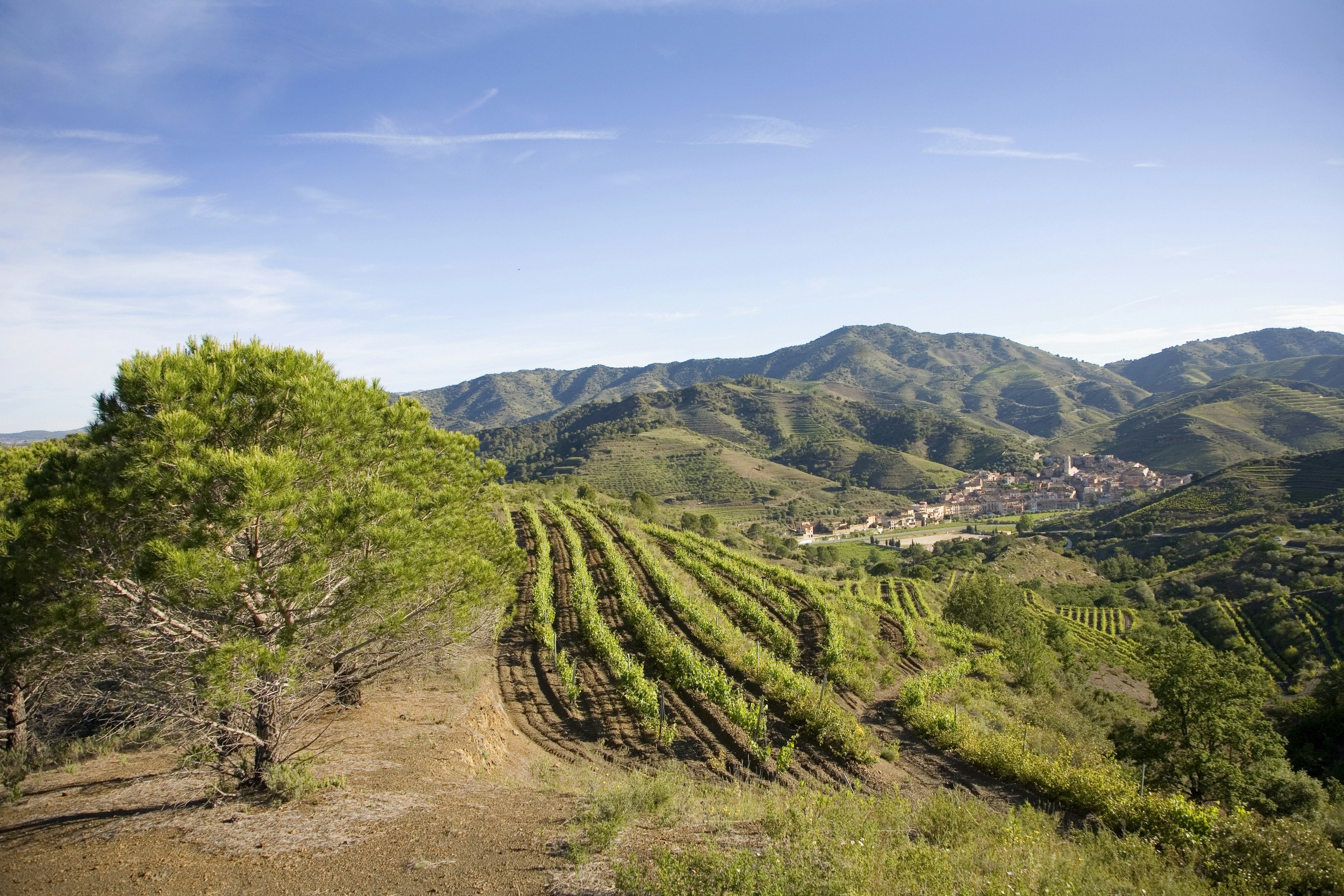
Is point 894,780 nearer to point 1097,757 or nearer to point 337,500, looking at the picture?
point 1097,757

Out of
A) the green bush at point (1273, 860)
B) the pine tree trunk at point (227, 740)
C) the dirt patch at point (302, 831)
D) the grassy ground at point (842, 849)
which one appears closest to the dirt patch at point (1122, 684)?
the green bush at point (1273, 860)

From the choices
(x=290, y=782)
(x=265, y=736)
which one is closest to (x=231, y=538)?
(x=265, y=736)

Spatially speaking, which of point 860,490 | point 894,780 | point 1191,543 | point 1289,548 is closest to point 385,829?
point 894,780

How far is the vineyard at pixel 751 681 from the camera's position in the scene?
12516 mm

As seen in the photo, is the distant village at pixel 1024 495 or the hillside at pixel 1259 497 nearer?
the hillside at pixel 1259 497

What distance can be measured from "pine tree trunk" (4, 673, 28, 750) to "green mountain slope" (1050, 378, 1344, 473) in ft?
557

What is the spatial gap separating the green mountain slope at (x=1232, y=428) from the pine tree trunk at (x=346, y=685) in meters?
165

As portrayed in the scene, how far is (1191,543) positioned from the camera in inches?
3039

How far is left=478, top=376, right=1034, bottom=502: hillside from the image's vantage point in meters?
134

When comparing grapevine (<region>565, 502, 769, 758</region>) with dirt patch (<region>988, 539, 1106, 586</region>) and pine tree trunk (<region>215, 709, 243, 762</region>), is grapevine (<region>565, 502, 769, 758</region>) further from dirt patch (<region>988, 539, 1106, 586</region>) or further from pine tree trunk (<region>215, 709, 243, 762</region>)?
dirt patch (<region>988, 539, 1106, 586</region>)

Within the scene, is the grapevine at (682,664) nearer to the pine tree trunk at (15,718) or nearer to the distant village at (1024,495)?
the pine tree trunk at (15,718)

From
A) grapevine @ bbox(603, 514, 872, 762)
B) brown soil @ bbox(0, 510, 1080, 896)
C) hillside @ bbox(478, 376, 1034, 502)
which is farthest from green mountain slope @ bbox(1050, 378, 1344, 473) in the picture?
brown soil @ bbox(0, 510, 1080, 896)

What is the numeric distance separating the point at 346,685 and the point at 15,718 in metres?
5.14

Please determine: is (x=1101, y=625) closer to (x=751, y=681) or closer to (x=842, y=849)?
(x=751, y=681)
